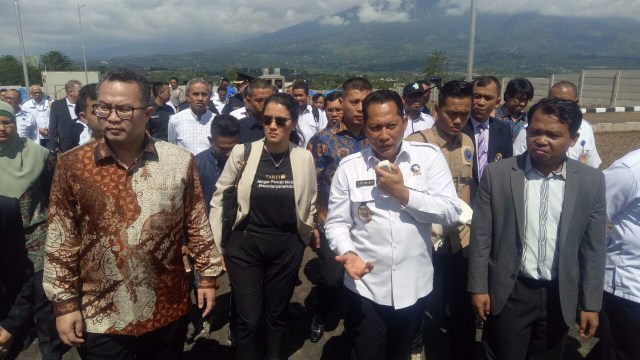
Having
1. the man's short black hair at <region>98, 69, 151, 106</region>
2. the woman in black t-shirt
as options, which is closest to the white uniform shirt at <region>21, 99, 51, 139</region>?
the woman in black t-shirt

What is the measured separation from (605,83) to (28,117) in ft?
88.4

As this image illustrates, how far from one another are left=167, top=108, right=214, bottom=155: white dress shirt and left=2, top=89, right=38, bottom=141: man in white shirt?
345cm

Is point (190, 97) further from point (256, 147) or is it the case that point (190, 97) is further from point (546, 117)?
point (546, 117)

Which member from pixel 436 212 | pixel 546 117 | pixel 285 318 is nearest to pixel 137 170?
pixel 436 212

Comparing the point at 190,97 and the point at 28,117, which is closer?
the point at 190,97

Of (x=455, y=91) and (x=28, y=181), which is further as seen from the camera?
(x=455, y=91)

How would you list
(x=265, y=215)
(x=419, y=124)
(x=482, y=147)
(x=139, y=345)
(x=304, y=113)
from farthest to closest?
(x=304, y=113)
(x=419, y=124)
(x=482, y=147)
(x=265, y=215)
(x=139, y=345)

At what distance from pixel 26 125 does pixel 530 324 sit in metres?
8.20

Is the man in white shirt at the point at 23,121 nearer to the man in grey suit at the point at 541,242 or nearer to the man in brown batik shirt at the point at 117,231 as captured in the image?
the man in brown batik shirt at the point at 117,231

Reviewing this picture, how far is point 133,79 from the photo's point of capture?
1978 millimetres

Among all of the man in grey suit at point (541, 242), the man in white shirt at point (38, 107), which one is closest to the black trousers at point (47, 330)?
the man in grey suit at point (541, 242)

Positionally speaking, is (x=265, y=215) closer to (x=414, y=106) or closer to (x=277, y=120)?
(x=277, y=120)

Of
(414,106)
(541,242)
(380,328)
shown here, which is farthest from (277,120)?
(414,106)

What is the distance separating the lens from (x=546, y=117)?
87.9 inches
